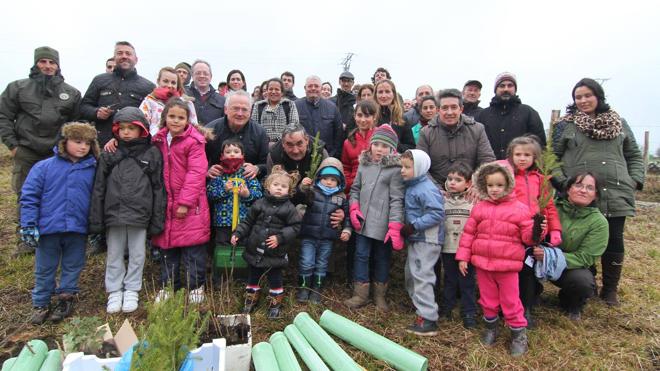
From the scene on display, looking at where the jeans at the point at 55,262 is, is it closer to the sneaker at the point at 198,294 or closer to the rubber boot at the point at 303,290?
the sneaker at the point at 198,294

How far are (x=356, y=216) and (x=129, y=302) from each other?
2615mm

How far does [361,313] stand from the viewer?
14.0ft

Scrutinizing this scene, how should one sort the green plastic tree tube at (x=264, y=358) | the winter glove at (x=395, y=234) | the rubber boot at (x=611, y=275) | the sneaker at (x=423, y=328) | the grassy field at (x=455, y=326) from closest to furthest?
1. the green plastic tree tube at (x=264, y=358)
2. the grassy field at (x=455, y=326)
3. the sneaker at (x=423, y=328)
4. the winter glove at (x=395, y=234)
5. the rubber boot at (x=611, y=275)

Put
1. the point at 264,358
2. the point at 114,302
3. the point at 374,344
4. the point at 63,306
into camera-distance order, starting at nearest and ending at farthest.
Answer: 1. the point at 264,358
2. the point at 374,344
3. the point at 63,306
4. the point at 114,302

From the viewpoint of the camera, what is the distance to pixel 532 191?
4.00 meters

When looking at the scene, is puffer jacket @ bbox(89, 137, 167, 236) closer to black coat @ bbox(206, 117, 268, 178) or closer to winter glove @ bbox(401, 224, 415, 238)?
black coat @ bbox(206, 117, 268, 178)

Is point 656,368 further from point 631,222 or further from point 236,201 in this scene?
point 631,222

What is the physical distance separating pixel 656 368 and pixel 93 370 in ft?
15.6

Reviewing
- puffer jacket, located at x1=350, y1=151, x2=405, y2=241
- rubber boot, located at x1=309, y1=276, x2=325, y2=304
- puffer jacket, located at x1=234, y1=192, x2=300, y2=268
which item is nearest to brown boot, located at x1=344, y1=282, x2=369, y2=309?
rubber boot, located at x1=309, y1=276, x2=325, y2=304

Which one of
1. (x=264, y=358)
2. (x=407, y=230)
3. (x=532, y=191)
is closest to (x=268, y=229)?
(x=264, y=358)

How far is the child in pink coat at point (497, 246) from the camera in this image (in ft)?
11.6

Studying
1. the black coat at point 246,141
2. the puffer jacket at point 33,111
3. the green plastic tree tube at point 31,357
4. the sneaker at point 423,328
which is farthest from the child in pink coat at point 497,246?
the puffer jacket at point 33,111

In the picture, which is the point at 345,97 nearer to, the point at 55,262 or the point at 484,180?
the point at 484,180

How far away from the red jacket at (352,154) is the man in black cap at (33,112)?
3978mm
